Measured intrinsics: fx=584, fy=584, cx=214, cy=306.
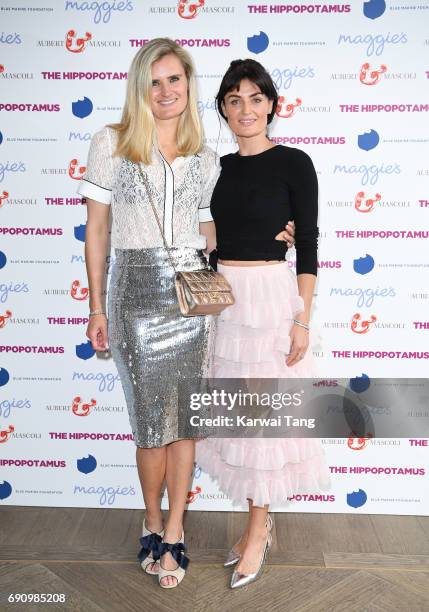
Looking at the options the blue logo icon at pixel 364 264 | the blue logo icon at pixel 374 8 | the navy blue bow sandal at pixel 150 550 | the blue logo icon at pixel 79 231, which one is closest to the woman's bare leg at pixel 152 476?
the navy blue bow sandal at pixel 150 550

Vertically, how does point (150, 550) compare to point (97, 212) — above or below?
below

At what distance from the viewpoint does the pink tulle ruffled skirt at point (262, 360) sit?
2.29m

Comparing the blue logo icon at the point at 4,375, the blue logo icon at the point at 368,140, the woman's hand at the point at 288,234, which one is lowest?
the blue logo icon at the point at 4,375

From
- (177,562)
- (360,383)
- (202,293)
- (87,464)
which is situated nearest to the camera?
(202,293)

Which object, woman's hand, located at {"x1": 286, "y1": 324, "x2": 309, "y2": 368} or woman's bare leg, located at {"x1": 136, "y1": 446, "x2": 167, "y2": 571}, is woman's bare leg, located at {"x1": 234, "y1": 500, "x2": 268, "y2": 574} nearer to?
woman's bare leg, located at {"x1": 136, "y1": 446, "x2": 167, "y2": 571}

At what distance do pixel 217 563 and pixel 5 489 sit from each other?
1.26 meters

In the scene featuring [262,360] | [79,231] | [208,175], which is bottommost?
[262,360]

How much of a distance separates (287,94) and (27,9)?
132 centimetres

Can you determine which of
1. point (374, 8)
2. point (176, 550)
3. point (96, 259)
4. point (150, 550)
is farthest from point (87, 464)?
point (374, 8)

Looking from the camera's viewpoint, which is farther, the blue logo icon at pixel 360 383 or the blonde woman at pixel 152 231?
the blue logo icon at pixel 360 383

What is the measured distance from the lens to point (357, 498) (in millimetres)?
3074

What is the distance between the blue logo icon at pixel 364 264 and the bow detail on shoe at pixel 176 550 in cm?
154

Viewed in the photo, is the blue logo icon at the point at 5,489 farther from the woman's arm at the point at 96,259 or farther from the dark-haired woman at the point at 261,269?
the dark-haired woman at the point at 261,269

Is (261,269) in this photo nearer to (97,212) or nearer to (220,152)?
(97,212)
